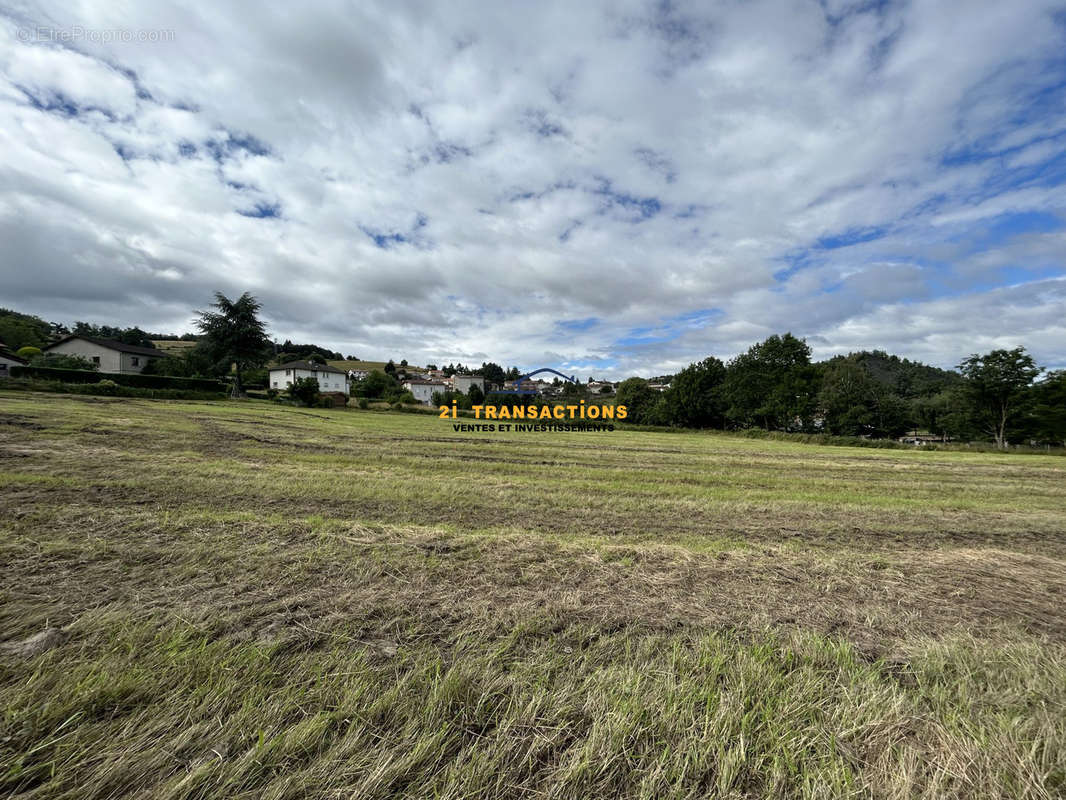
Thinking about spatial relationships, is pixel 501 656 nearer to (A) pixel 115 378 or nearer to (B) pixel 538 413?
(B) pixel 538 413

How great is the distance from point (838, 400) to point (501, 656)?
5509 centimetres

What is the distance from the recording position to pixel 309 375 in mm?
71625

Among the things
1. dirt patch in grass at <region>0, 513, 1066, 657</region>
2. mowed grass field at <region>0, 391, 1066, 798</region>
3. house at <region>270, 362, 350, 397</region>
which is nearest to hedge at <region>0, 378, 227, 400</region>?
house at <region>270, 362, 350, 397</region>

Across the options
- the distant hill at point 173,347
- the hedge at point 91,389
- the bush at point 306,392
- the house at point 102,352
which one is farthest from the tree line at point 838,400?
the distant hill at point 173,347

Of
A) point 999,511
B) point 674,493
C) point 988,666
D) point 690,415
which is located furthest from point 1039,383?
point 988,666

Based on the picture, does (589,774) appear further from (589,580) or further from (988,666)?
(988,666)

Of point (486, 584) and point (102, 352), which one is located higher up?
point (102, 352)

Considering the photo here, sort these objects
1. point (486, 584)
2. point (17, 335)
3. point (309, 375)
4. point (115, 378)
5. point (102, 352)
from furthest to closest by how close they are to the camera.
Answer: point (309, 375)
point (17, 335)
point (102, 352)
point (115, 378)
point (486, 584)

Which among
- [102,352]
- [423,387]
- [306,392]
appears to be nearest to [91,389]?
[306,392]

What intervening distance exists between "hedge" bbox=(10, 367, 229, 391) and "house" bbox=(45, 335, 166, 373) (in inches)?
514

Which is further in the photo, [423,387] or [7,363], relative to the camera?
[423,387]

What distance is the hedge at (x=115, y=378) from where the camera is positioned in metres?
32.4

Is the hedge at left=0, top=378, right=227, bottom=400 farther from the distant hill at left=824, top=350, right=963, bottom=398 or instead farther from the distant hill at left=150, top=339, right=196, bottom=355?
the distant hill at left=824, top=350, right=963, bottom=398

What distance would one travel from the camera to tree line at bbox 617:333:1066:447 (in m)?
35.5
